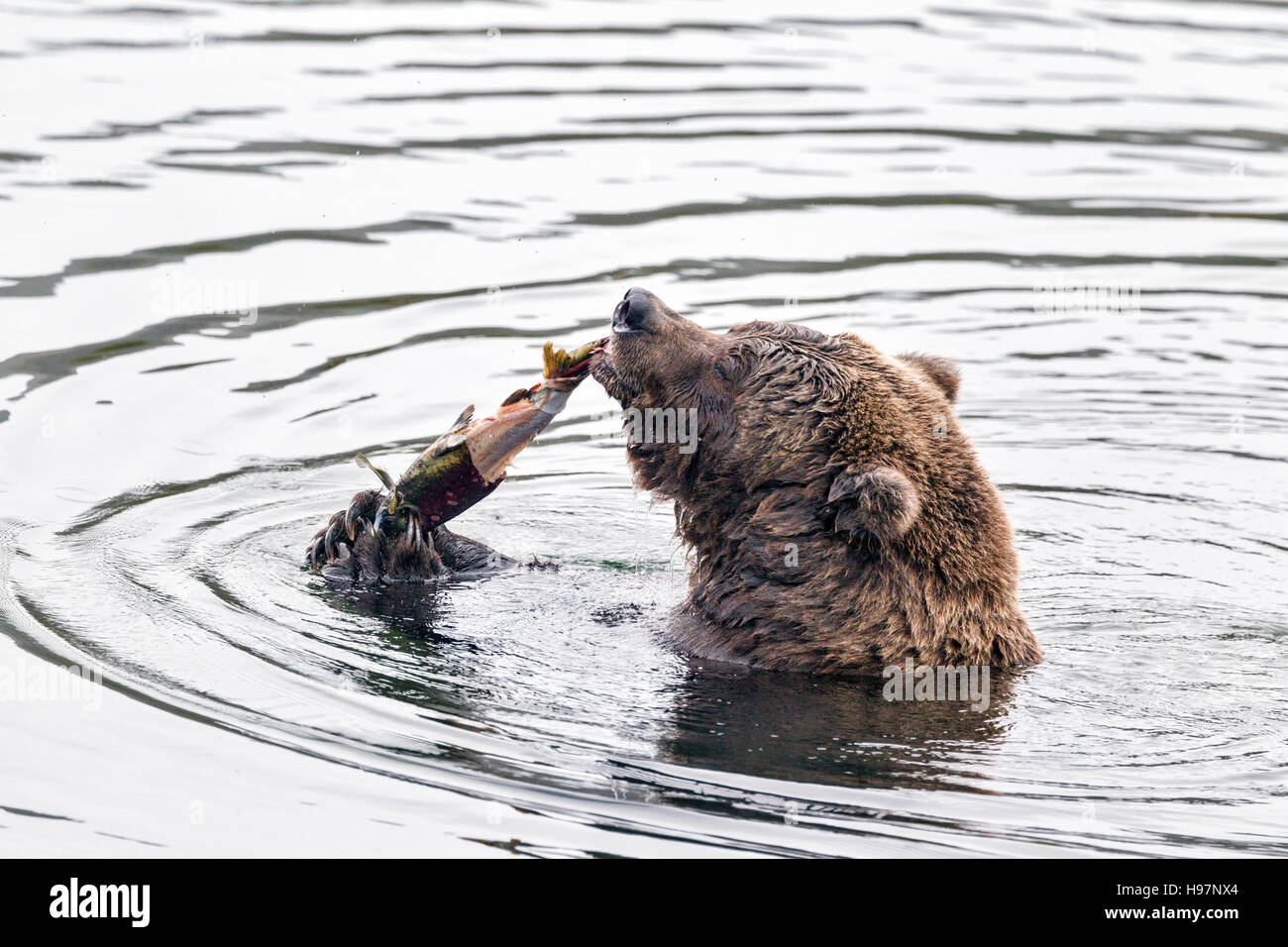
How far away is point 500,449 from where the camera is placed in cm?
824

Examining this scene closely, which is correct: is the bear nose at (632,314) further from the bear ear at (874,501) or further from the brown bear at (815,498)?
the bear ear at (874,501)

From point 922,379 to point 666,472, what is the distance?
1257 mm

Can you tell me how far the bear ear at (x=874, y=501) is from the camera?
22.9 ft

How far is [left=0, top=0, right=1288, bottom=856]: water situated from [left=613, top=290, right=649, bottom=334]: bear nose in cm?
151

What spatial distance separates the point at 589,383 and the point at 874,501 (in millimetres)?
6103

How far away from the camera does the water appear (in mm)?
6668

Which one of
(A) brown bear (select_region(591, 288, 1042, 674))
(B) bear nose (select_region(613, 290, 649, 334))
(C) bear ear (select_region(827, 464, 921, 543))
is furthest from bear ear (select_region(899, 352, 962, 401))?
(B) bear nose (select_region(613, 290, 649, 334))

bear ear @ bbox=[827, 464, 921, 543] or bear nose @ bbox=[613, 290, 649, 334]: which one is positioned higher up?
bear nose @ bbox=[613, 290, 649, 334]

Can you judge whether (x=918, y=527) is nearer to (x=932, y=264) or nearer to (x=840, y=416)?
(x=840, y=416)

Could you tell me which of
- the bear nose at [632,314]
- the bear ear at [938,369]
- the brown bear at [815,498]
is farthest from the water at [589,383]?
the bear nose at [632,314]

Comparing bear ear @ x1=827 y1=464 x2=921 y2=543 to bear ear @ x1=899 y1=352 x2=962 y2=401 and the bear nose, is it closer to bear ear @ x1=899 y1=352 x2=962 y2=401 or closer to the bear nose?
A: bear ear @ x1=899 y1=352 x2=962 y2=401

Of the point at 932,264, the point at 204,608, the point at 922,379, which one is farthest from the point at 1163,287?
the point at 204,608

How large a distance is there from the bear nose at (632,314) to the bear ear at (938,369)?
1.31 metres

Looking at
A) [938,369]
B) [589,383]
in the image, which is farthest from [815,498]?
[589,383]
